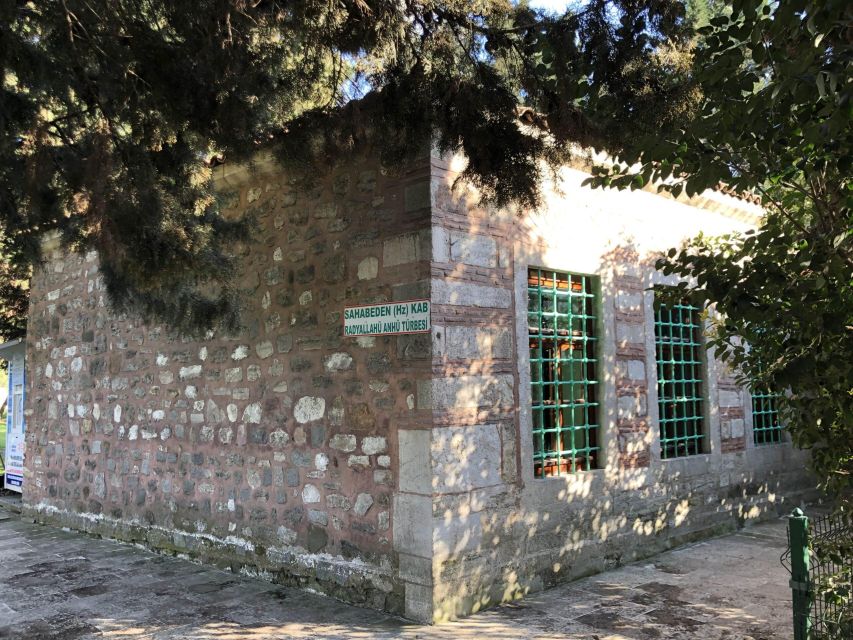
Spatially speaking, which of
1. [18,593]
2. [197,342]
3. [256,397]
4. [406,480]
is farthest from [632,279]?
[18,593]

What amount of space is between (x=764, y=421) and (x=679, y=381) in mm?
1796

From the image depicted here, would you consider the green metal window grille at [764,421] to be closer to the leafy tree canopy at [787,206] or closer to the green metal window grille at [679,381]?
the green metal window grille at [679,381]

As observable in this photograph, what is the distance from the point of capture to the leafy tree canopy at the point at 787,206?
229 centimetres

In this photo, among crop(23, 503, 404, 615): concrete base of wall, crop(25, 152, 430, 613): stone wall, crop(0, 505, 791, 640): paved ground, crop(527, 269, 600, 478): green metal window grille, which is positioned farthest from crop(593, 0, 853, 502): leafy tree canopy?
crop(23, 503, 404, 615): concrete base of wall

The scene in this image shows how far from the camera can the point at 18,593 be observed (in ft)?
17.5

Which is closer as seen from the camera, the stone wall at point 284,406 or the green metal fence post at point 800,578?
the green metal fence post at point 800,578

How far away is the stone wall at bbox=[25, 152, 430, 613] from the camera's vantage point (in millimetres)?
4734

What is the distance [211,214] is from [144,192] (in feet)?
2.13

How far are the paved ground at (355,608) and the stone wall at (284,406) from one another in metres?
0.30

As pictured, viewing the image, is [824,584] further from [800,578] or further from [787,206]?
[787,206]

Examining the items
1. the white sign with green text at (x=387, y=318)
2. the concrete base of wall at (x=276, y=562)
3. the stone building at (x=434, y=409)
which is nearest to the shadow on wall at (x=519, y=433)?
the stone building at (x=434, y=409)

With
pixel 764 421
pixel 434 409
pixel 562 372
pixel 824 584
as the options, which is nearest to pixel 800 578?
pixel 824 584

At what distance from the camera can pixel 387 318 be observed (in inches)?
187

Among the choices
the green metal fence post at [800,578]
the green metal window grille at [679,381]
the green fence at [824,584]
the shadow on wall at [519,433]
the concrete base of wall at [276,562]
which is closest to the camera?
the green fence at [824,584]
